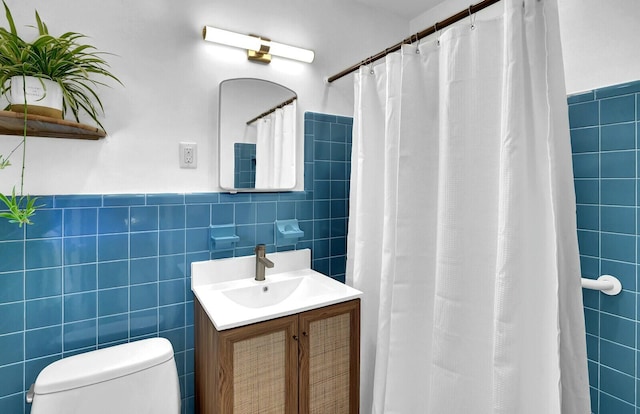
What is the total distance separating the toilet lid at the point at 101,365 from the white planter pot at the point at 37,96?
911mm

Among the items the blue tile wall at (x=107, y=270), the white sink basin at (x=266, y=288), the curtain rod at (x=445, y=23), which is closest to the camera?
the curtain rod at (x=445, y=23)

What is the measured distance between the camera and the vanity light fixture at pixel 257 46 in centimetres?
159

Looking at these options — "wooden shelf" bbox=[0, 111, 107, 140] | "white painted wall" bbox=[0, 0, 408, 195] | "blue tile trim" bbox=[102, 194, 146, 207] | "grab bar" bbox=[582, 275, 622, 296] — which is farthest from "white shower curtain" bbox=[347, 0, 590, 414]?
"wooden shelf" bbox=[0, 111, 107, 140]

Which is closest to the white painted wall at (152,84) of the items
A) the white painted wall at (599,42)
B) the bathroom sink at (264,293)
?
the bathroom sink at (264,293)

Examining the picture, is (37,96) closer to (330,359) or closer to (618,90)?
(330,359)

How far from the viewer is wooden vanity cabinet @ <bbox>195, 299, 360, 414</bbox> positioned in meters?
1.27

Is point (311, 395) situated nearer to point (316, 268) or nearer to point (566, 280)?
point (316, 268)

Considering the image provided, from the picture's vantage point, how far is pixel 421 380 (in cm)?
142

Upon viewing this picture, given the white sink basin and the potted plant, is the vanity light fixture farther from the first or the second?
the white sink basin

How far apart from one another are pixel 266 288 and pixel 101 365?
730 mm

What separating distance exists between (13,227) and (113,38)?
2.86 ft

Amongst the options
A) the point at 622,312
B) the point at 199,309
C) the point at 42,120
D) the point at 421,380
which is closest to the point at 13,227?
the point at 42,120

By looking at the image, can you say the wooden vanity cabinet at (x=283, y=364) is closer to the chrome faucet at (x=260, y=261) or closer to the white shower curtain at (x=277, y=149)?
the chrome faucet at (x=260, y=261)

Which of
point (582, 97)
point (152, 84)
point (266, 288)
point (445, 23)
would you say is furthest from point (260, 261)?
point (582, 97)
